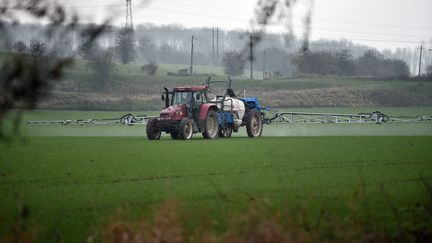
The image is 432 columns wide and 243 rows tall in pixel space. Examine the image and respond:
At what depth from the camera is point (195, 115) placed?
2741 centimetres

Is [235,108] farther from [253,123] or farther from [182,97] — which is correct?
[182,97]

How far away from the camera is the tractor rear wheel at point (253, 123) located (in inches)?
1154

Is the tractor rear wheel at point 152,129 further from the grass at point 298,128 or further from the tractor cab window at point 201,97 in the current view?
the grass at point 298,128

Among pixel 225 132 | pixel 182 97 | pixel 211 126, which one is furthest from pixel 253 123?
pixel 182 97

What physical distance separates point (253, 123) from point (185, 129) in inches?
159

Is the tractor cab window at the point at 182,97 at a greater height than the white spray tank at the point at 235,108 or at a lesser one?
greater

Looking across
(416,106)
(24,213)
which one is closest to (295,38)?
(24,213)

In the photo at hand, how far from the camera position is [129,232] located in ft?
20.3

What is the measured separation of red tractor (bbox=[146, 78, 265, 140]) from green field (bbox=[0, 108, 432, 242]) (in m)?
4.67

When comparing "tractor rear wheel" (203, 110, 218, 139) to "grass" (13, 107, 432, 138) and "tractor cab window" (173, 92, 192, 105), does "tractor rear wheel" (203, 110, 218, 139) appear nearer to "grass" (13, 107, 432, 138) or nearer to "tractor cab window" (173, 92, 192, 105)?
"tractor cab window" (173, 92, 192, 105)

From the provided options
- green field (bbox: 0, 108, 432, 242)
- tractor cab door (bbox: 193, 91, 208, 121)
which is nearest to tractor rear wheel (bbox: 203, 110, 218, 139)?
tractor cab door (bbox: 193, 91, 208, 121)

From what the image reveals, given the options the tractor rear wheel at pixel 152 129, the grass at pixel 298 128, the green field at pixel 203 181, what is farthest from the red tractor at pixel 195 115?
the green field at pixel 203 181

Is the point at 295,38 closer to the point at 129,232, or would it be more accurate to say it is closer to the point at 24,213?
the point at 129,232

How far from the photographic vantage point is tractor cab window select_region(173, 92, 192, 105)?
2738cm
